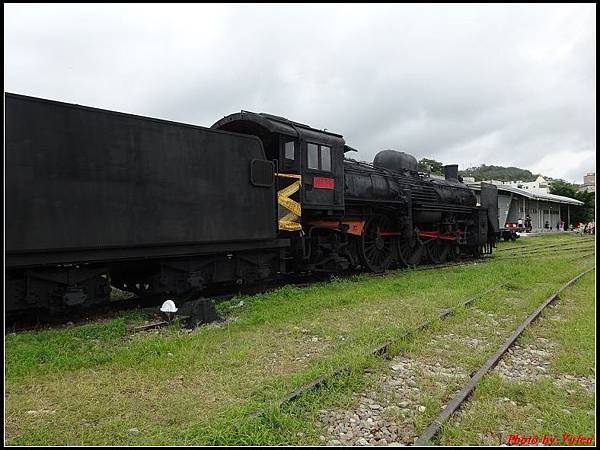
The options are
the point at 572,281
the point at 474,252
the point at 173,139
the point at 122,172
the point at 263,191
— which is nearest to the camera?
the point at 122,172

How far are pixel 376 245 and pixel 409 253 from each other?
80.9 inches

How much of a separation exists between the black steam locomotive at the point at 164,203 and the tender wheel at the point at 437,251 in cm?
376

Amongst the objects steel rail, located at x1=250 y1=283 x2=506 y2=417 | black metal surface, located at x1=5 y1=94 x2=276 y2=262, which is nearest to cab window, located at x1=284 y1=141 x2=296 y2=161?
black metal surface, located at x1=5 y1=94 x2=276 y2=262

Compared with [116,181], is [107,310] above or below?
below

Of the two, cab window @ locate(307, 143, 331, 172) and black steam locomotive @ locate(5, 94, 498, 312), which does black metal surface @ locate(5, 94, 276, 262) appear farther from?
cab window @ locate(307, 143, 331, 172)

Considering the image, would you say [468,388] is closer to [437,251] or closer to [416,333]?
[416,333]

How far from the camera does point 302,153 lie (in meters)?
9.12

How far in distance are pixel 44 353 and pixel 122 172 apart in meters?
2.47

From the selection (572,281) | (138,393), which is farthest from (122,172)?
(572,281)

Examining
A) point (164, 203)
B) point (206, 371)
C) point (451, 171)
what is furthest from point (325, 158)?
point (451, 171)

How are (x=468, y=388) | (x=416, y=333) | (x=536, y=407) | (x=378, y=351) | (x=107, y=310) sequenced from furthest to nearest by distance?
1. (x=107, y=310)
2. (x=416, y=333)
3. (x=378, y=351)
4. (x=468, y=388)
5. (x=536, y=407)

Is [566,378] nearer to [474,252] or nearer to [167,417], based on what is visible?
[167,417]

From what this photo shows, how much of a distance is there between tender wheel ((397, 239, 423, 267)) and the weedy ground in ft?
17.9

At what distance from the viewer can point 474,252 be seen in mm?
17172
